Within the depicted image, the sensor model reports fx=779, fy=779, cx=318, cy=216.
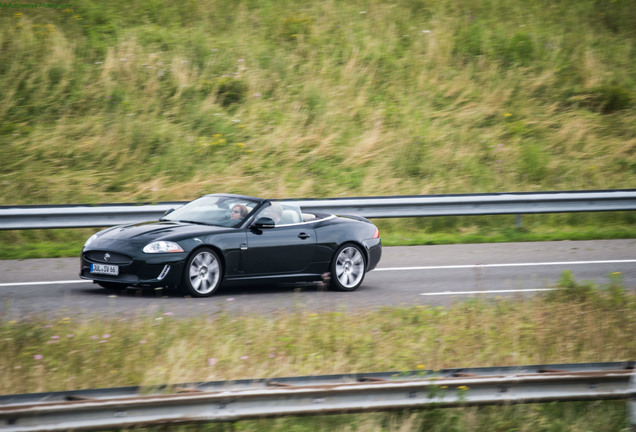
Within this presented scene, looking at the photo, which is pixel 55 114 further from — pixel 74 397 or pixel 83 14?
pixel 74 397

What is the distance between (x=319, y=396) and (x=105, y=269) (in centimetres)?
500

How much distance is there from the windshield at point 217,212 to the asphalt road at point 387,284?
3.14ft

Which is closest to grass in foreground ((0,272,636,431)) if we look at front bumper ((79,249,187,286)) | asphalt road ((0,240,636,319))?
asphalt road ((0,240,636,319))

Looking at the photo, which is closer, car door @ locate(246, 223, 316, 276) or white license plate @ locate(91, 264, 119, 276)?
white license plate @ locate(91, 264, 119, 276)

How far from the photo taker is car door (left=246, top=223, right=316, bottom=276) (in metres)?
10.0

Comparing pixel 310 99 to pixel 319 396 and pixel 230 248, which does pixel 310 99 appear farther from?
pixel 319 396

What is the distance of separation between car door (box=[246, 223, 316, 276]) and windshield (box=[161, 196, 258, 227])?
12.9 inches

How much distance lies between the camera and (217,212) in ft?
34.2

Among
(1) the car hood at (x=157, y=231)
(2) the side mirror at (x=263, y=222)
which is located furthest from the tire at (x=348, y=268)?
(1) the car hood at (x=157, y=231)

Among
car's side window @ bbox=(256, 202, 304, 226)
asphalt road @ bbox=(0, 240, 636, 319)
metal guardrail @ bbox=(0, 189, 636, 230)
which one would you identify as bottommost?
asphalt road @ bbox=(0, 240, 636, 319)

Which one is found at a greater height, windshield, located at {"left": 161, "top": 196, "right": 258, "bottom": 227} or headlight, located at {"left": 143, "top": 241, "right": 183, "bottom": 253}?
windshield, located at {"left": 161, "top": 196, "right": 258, "bottom": 227}

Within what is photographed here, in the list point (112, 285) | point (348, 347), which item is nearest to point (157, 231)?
point (112, 285)

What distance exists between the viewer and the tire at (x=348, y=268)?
10.7 metres

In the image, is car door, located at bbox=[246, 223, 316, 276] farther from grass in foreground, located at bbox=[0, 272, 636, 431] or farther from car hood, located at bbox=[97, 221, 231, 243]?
grass in foreground, located at bbox=[0, 272, 636, 431]
